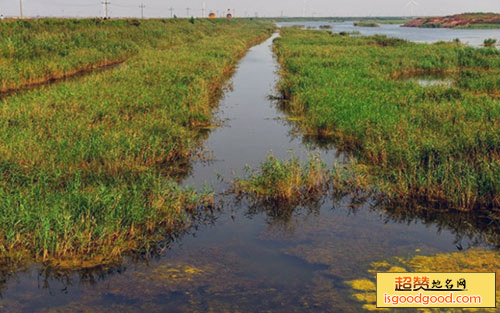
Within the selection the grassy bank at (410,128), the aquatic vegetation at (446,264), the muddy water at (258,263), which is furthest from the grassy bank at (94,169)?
the grassy bank at (410,128)

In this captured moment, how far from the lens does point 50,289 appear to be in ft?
19.9

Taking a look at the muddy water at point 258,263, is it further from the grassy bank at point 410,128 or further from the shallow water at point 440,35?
the shallow water at point 440,35

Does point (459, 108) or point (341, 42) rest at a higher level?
point (341, 42)

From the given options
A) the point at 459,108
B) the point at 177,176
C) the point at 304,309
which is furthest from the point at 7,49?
the point at 304,309

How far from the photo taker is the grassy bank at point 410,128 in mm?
8820

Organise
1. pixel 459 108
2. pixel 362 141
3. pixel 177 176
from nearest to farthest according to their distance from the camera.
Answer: pixel 177 176 < pixel 362 141 < pixel 459 108

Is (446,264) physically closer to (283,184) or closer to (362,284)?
(362,284)

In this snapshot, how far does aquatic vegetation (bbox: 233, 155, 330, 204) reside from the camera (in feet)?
29.8

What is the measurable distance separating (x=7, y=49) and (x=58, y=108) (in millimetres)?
13238

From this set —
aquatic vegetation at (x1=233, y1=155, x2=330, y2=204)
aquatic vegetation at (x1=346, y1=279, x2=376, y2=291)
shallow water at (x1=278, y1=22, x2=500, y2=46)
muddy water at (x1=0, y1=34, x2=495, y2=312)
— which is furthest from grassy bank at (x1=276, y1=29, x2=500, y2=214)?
shallow water at (x1=278, y1=22, x2=500, y2=46)

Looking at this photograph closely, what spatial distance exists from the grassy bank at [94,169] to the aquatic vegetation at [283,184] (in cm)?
112

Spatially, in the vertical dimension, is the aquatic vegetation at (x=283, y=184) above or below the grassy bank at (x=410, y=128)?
below

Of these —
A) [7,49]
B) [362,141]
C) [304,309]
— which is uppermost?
[7,49]

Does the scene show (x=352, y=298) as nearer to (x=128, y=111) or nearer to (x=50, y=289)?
(x=50, y=289)
